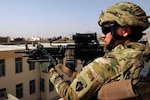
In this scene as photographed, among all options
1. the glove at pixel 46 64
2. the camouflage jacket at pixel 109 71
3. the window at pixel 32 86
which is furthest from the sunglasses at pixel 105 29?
the window at pixel 32 86

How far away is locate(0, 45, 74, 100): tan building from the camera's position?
50.8ft

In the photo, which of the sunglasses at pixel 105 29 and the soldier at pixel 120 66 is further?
the sunglasses at pixel 105 29

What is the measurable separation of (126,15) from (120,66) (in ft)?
1.49

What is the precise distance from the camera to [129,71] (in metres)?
1.84

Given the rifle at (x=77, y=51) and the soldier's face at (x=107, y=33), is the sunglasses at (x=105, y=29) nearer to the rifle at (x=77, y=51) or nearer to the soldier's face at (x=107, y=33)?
the soldier's face at (x=107, y=33)

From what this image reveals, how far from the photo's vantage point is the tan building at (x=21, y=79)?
15.5 meters

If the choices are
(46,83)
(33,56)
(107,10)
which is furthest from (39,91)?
(107,10)

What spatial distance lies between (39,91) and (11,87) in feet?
11.2

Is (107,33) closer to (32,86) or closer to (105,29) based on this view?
(105,29)

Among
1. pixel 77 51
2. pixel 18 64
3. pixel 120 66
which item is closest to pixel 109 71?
pixel 120 66

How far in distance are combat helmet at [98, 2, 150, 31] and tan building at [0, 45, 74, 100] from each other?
12291mm

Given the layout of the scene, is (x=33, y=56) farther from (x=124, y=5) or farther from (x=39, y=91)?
(x=39, y=91)

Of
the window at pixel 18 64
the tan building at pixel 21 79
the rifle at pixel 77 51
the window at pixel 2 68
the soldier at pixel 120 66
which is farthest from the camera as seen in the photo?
the window at pixel 18 64

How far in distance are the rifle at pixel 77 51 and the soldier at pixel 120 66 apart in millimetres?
1628
